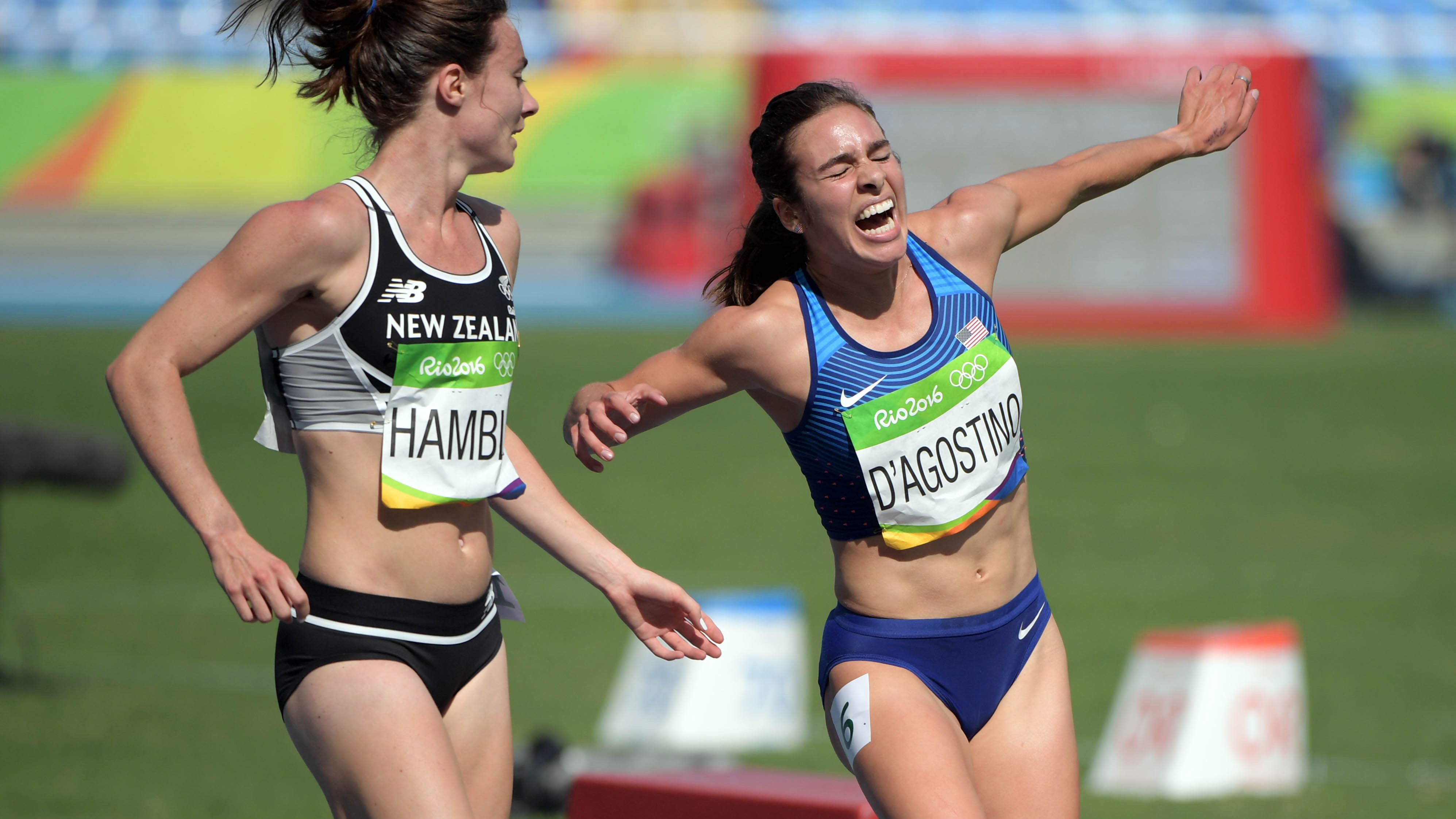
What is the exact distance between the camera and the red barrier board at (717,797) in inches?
149

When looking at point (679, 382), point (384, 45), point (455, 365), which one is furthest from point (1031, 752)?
point (384, 45)

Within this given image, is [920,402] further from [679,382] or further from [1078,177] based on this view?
[1078,177]

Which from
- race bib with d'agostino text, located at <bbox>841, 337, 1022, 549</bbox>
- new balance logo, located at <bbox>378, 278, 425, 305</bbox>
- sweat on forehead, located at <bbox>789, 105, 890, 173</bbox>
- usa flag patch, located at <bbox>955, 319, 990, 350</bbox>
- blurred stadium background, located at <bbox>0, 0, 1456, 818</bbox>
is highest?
sweat on forehead, located at <bbox>789, 105, 890, 173</bbox>

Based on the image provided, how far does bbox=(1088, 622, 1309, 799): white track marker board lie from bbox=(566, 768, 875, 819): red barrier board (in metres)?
1.93

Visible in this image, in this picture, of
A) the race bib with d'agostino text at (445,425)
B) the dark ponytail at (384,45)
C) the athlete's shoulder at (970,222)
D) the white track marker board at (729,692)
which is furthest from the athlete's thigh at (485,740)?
the white track marker board at (729,692)

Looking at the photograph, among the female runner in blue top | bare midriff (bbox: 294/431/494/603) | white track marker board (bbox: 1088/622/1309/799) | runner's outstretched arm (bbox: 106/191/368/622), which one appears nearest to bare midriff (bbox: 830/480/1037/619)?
the female runner in blue top

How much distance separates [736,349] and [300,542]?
8.12 m

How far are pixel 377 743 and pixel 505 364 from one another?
0.76m

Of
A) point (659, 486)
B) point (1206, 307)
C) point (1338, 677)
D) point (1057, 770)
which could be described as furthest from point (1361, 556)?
point (1206, 307)

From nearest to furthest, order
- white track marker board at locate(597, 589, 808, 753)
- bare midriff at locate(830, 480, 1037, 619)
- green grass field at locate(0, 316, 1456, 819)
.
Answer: bare midriff at locate(830, 480, 1037, 619)
white track marker board at locate(597, 589, 808, 753)
green grass field at locate(0, 316, 1456, 819)

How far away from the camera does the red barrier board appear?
12.4 ft

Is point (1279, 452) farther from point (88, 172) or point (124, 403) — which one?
point (88, 172)

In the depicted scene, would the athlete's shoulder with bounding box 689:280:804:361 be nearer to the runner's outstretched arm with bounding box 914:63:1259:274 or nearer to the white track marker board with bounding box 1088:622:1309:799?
the runner's outstretched arm with bounding box 914:63:1259:274

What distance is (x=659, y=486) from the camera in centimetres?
1373
